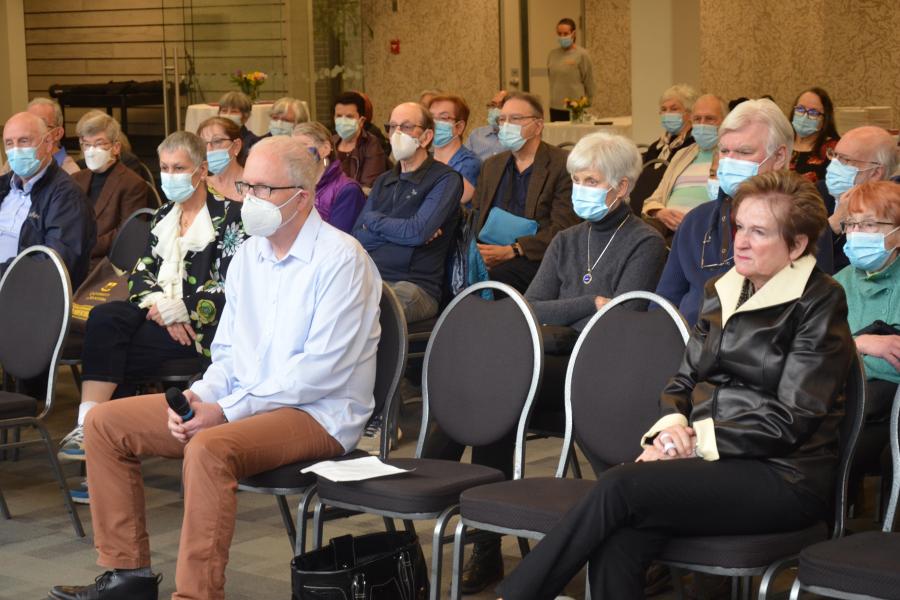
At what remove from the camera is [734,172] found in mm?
3809

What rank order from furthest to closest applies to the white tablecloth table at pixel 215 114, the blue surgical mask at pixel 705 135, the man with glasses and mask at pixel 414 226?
the white tablecloth table at pixel 215 114
the blue surgical mask at pixel 705 135
the man with glasses and mask at pixel 414 226

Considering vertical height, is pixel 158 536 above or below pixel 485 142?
below

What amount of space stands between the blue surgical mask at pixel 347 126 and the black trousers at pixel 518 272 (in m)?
2.38

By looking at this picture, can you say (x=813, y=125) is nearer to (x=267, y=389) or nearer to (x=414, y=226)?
(x=414, y=226)

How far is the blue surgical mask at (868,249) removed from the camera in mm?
3580

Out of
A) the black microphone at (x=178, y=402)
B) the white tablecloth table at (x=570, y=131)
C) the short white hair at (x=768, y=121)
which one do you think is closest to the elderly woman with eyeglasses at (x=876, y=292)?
the short white hair at (x=768, y=121)

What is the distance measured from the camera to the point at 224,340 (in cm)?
388

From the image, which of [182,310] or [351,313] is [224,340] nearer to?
[351,313]

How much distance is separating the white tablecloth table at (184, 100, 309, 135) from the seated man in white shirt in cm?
740

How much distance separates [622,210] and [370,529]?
52.6 inches

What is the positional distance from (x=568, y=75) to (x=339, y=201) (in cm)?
787

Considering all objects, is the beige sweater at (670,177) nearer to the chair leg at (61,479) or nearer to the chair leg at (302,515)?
the chair leg at (61,479)

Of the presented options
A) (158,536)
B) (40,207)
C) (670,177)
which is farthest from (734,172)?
(40,207)

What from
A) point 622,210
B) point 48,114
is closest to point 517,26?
point 48,114
